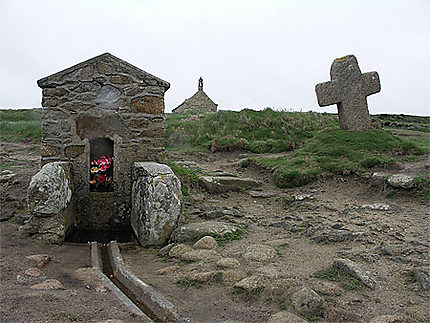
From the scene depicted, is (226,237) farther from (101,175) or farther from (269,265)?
(101,175)

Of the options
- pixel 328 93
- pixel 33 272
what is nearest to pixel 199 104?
pixel 328 93

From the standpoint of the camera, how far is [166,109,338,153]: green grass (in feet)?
38.6

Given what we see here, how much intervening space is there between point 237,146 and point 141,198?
6.61 metres

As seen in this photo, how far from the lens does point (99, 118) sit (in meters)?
6.73

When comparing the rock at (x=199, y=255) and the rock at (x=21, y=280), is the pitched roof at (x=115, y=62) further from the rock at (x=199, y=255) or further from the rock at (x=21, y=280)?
the rock at (x=21, y=280)

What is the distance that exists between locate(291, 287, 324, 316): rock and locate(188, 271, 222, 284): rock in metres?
0.96

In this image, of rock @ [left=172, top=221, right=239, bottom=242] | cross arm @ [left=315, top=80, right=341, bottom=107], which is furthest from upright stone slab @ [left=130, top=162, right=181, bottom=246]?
cross arm @ [left=315, top=80, right=341, bottom=107]

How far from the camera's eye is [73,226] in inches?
248

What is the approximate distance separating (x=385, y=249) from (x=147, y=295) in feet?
8.61

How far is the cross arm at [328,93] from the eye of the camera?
9539 mm

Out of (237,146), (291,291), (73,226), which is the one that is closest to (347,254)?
(291,291)

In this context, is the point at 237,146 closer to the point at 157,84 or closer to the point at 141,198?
the point at 157,84

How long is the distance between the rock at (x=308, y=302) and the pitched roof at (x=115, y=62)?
4.92 meters

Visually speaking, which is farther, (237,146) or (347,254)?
(237,146)
